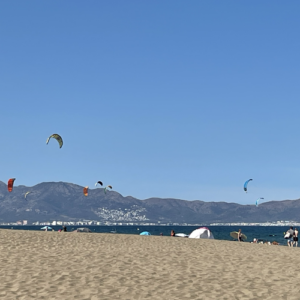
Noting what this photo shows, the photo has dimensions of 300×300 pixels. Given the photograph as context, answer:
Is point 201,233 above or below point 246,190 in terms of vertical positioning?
below

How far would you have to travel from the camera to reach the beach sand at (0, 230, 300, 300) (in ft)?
41.0

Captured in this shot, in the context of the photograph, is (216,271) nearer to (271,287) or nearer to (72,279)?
(271,287)

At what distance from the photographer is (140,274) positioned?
1542 centimetres

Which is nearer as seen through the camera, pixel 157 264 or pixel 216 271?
pixel 216 271

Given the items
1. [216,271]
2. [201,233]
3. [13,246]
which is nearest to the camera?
[216,271]

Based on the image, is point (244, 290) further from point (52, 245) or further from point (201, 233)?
point (201, 233)

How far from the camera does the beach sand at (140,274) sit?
1249 cm

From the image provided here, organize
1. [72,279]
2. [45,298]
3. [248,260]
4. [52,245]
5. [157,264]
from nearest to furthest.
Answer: [45,298]
[72,279]
[157,264]
[248,260]
[52,245]

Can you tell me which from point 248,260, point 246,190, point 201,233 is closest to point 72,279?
point 248,260

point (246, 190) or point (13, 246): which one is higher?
point (246, 190)

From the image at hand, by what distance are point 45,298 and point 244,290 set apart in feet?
18.0

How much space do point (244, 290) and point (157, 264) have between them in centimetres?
519

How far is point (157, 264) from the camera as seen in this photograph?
1783 centimetres

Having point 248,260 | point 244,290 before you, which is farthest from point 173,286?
point 248,260
